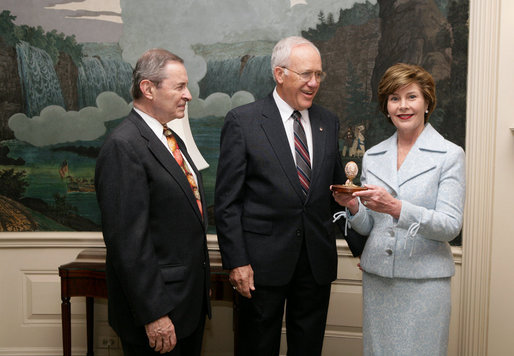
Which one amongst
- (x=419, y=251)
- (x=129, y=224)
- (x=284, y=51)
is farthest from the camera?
(x=284, y=51)

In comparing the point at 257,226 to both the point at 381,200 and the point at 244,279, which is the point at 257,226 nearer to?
the point at 244,279

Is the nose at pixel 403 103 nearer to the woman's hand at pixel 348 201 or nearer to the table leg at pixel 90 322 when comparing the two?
the woman's hand at pixel 348 201

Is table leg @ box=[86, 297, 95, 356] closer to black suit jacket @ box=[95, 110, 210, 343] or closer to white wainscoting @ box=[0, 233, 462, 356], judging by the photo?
white wainscoting @ box=[0, 233, 462, 356]

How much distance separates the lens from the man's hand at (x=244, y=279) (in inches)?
106

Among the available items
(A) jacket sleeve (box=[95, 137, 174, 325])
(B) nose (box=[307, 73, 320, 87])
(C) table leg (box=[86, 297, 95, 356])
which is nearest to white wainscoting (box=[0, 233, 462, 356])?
(C) table leg (box=[86, 297, 95, 356])

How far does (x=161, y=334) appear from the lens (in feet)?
7.16

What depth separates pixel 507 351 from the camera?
362 centimetres

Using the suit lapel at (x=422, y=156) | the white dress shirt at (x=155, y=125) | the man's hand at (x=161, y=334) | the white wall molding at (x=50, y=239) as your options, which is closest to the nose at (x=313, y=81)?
the suit lapel at (x=422, y=156)

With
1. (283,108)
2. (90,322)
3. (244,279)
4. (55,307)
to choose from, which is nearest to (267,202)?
(244,279)

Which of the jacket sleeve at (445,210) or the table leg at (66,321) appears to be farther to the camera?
the table leg at (66,321)

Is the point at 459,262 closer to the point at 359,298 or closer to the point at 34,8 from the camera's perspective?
the point at 359,298

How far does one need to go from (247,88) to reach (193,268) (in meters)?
2.05

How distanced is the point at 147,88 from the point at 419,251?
150cm

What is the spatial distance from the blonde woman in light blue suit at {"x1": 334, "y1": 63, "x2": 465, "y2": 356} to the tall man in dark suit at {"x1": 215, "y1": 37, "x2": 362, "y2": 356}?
36 centimetres
